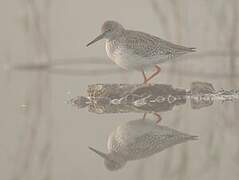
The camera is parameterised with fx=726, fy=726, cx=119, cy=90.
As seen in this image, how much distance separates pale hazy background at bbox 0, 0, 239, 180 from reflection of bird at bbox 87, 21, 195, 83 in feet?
1.37

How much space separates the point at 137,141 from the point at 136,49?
1223mm

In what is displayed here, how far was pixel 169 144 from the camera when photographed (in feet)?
13.2

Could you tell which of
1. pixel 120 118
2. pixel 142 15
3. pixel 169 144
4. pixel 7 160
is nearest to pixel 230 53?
pixel 142 15

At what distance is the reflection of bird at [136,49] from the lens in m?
5.17

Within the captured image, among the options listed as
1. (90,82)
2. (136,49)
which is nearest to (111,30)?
(136,49)

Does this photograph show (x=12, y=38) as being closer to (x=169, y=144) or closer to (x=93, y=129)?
(x=93, y=129)

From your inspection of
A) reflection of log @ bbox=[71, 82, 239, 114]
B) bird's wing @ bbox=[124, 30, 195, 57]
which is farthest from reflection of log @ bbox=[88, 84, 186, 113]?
bird's wing @ bbox=[124, 30, 195, 57]

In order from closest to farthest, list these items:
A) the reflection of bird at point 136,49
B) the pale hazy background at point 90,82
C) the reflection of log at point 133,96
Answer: the pale hazy background at point 90,82, the reflection of bird at point 136,49, the reflection of log at point 133,96

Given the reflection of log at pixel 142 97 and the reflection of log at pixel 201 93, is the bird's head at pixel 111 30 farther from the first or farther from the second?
the reflection of log at pixel 201 93

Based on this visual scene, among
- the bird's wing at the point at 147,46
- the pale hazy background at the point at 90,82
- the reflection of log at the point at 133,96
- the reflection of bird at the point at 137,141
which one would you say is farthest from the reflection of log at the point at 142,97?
the reflection of bird at the point at 137,141

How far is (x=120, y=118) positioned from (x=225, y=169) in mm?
1246

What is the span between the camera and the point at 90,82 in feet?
21.0

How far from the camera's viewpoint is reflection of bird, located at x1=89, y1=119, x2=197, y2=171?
3814 mm

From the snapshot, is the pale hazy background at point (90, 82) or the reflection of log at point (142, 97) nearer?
the pale hazy background at point (90, 82)
